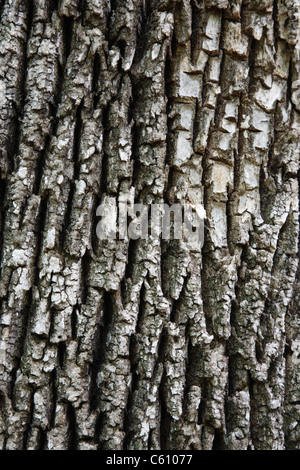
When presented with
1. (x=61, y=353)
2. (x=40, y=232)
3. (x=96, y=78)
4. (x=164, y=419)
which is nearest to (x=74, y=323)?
(x=61, y=353)

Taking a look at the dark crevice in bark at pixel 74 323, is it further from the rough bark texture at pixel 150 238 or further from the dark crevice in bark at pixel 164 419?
the dark crevice in bark at pixel 164 419

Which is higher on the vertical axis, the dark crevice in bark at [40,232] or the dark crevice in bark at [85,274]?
the dark crevice in bark at [40,232]

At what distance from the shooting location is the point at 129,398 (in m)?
1.36

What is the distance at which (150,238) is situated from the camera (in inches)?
54.7

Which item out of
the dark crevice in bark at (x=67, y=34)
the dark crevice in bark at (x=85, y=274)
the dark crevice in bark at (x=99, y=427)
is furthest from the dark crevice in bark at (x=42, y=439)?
the dark crevice in bark at (x=67, y=34)

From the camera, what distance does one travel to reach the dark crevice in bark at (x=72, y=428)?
1.33 m

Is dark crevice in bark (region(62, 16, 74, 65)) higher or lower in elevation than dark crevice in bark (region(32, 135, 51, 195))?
higher

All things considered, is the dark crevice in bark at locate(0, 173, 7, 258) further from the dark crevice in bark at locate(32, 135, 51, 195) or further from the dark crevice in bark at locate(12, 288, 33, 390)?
the dark crevice in bark at locate(12, 288, 33, 390)

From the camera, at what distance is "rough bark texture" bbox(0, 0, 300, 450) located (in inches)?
52.9

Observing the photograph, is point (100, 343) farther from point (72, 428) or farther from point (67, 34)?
point (67, 34)

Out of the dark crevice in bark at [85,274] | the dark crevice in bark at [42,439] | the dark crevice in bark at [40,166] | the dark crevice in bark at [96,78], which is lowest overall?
the dark crevice in bark at [42,439]

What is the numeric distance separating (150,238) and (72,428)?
0.68 metres

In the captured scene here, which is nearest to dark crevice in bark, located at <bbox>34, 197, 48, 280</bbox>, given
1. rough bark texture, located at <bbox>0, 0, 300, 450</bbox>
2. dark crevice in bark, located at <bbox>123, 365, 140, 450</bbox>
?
rough bark texture, located at <bbox>0, 0, 300, 450</bbox>
